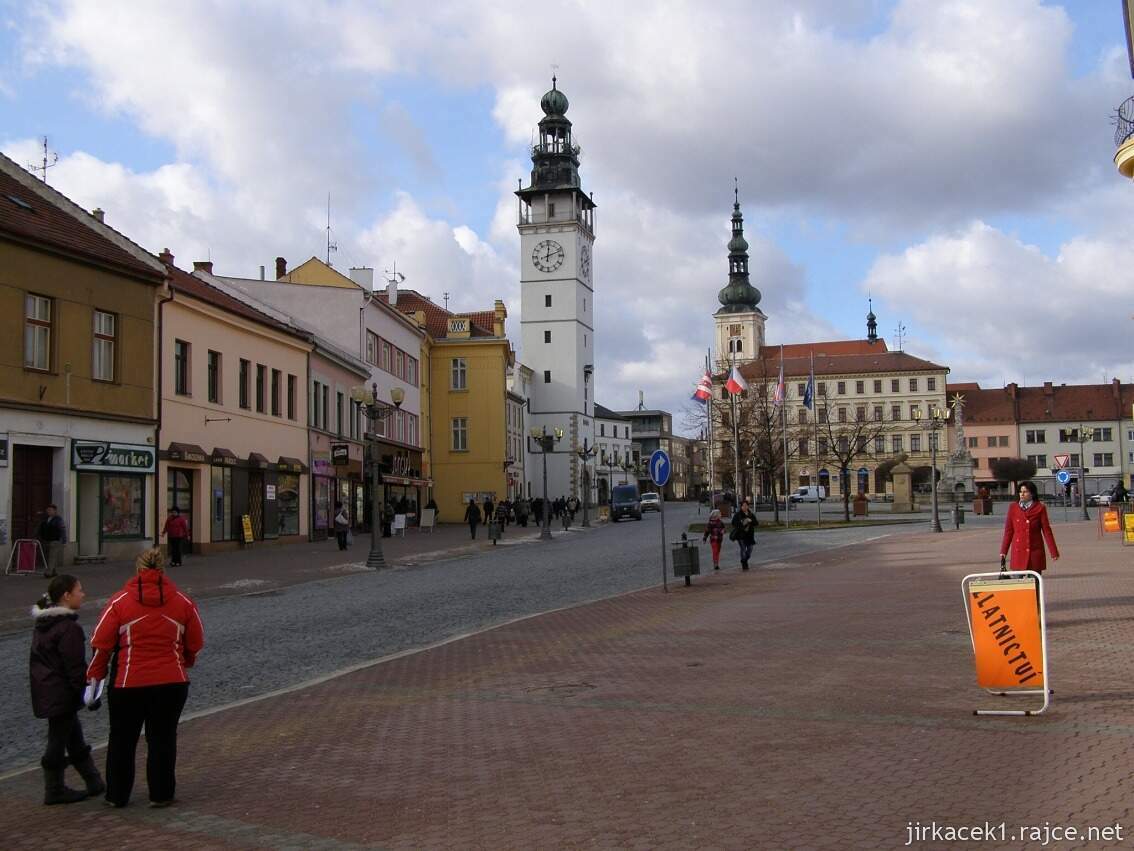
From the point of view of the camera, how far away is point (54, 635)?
23.0 feet

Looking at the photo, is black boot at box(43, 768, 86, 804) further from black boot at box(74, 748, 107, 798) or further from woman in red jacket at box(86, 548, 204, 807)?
woman in red jacket at box(86, 548, 204, 807)

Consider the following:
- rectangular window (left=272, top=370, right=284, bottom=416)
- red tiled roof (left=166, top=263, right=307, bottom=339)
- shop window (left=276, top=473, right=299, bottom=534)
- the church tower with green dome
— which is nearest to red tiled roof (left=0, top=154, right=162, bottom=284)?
red tiled roof (left=166, top=263, right=307, bottom=339)

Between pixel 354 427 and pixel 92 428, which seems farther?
pixel 354 427

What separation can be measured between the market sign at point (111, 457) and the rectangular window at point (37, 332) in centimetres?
207

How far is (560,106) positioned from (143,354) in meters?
73.4

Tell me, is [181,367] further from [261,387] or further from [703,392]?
[703,392]

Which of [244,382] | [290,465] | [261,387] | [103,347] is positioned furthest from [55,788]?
[290,465]

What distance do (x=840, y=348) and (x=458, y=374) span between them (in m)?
90.4

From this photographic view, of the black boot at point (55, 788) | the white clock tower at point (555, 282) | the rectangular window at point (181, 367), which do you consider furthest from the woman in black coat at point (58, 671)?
the white clock tower at point (555, 282)

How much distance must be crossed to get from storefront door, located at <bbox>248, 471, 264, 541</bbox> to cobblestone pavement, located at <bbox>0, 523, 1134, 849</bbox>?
84.1 ft

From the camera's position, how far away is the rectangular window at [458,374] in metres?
75.5

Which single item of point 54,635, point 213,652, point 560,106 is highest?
point 560,106

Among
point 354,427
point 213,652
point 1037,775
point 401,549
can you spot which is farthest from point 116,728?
point 354,427

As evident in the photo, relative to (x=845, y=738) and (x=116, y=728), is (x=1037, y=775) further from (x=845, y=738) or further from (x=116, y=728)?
(x=116, y=728)
